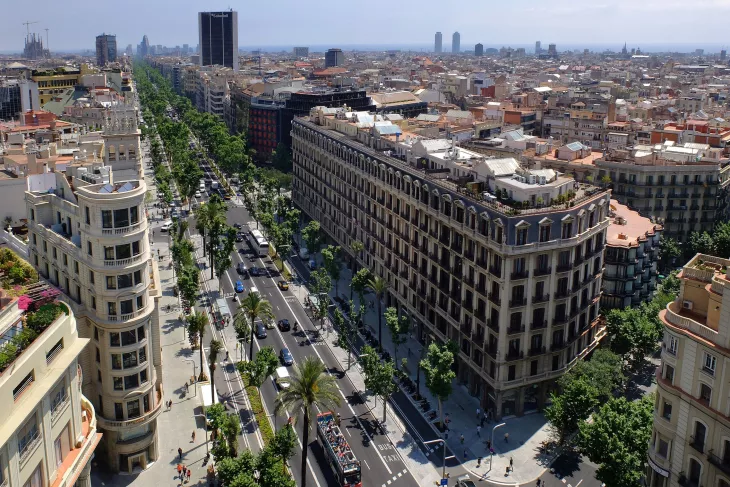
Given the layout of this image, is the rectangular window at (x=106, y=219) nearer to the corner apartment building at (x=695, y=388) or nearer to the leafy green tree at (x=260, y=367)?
the leafy green tree at (x=260, y=367)

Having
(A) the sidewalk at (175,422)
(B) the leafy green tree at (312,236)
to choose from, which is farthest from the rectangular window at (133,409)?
(B) the leafy green tree at (312,236)

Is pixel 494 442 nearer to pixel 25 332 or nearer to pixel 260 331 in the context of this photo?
pixel 260 331

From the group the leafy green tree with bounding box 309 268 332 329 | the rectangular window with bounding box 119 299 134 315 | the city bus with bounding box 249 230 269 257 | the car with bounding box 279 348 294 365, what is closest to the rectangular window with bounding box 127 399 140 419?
the rectangular window with bounding box 119 299 134 315

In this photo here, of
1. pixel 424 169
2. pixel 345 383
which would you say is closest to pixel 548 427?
pixel 345 383

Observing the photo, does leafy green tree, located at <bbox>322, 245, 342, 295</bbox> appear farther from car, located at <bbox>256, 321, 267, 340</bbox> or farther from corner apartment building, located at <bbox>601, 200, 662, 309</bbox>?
corner apartment building, located at <bbox>601, 200, 662, 309</bbox>

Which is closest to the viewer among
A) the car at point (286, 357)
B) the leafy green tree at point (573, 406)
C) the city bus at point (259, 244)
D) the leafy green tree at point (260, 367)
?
the leafy green tree at point (573, 406)

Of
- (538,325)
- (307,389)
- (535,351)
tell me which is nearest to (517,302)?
(538,325)

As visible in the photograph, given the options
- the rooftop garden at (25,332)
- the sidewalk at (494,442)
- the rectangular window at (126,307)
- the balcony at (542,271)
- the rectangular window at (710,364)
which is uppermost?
the rooftop garden at (25,332)
